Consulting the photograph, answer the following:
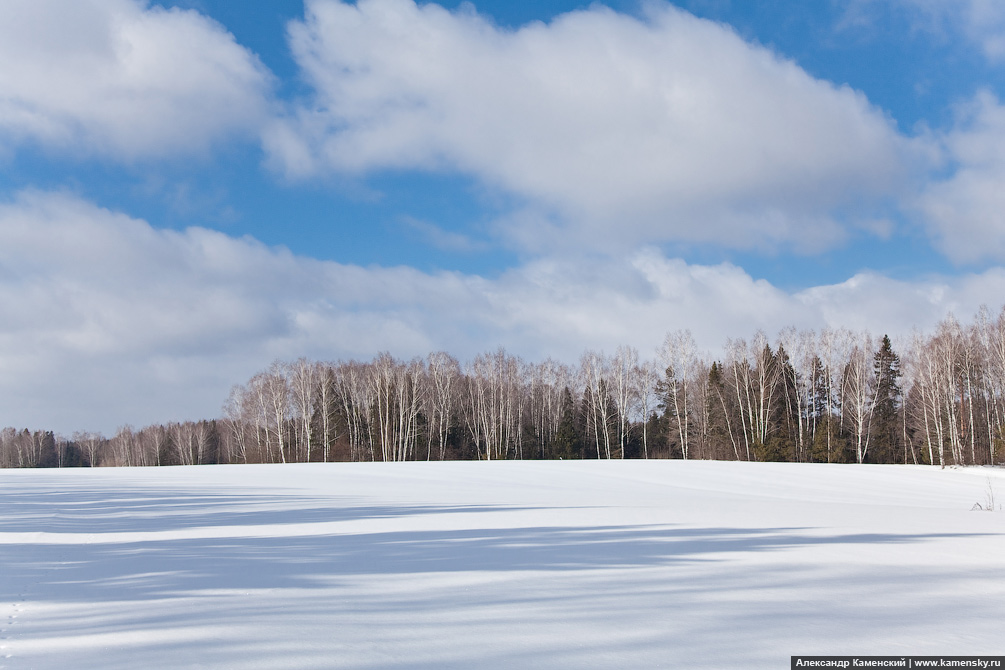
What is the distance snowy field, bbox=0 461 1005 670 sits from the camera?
3680 mm

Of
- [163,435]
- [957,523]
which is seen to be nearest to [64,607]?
[957,523]

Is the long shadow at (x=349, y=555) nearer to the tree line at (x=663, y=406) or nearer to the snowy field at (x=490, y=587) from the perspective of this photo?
the snowy field at (x=490, y=587)

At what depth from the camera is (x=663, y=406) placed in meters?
56.5

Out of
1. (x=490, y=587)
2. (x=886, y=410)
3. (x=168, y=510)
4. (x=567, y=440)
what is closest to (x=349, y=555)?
(x=490, y=587)

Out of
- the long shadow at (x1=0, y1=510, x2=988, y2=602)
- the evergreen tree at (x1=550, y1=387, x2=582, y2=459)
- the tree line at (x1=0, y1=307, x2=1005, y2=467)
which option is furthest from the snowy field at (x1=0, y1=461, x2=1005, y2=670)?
the evergreen tree at (x1=550, y1=387, x2=582, y2=459)

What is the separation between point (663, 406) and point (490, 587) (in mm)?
53640

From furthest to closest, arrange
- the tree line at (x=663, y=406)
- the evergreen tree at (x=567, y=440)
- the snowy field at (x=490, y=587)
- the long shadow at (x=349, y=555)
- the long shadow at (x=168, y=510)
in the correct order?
the evergreen tree at (x=567, y=440), the tree line at (x=663, y=406), the long shadow at (x=168, y=510), the long shadow at (x=349, y=555), the snowy field at (x=490, y=587)

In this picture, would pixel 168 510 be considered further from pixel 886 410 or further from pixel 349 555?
pixel 886 410

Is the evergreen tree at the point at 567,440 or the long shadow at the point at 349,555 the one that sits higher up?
the long shadow at the point at 349,555

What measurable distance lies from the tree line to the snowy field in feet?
96.1

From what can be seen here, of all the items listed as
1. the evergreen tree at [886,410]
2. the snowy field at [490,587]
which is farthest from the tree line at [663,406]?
the snowy field at [490,587]

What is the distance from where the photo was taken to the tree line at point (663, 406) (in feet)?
130

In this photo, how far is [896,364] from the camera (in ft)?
148

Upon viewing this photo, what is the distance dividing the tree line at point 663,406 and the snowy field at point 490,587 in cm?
2929
